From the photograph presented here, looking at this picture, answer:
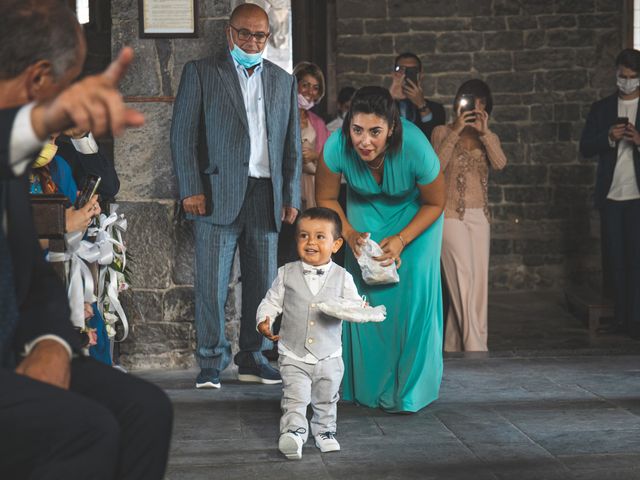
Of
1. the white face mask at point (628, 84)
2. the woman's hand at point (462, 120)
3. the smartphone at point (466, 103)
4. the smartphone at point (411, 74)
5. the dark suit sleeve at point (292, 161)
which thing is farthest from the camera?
the white face mask at point (628, 84)

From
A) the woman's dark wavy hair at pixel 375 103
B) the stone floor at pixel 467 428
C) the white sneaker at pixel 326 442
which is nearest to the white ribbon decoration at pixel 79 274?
the stone floor at pixel 467 428

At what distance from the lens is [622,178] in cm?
685

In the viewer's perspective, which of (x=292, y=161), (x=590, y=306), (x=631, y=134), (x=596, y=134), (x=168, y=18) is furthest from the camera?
(x=590, y=306)

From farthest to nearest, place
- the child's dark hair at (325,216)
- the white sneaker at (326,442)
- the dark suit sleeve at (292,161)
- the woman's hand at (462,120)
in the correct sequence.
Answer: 1. the woman's hand at (462,120)
2. the dark suit sleeve at (292,161)
3. the child's dark hair at (325,216)
4. the white sneaker at (326,442)

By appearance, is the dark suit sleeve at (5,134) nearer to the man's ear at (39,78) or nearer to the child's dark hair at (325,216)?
the man's ear at (39,78)

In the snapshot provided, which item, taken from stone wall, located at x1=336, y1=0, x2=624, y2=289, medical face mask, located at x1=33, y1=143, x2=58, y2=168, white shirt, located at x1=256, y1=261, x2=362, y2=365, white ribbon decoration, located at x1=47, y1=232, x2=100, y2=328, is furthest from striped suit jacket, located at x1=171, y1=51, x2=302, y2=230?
stone wall, located at x1=336, y1=0, x2=624, y2=289

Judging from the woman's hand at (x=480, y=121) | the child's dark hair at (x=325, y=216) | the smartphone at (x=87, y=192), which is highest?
the woman's hand at (x=480, y=121)

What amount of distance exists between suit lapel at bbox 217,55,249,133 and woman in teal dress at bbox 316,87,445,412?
613mm

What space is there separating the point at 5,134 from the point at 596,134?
5769mm

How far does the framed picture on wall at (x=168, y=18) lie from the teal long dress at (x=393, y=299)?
1261mm

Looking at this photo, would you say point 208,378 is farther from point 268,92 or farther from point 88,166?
point 268,92

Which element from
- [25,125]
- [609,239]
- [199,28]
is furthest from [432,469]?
Answer: [609,239]

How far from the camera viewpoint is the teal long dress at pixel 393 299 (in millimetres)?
4410

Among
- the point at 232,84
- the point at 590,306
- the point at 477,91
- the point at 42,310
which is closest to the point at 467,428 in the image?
the point at 232,84
